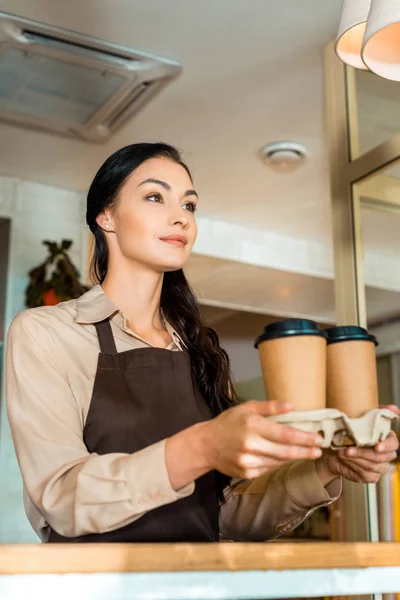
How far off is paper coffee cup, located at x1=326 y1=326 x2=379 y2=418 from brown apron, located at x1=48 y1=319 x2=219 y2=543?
13.6 inches

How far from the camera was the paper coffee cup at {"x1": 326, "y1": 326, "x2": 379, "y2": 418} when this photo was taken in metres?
0.87

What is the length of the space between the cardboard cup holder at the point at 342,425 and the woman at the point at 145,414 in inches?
1.0

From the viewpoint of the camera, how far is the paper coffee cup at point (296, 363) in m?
0.83

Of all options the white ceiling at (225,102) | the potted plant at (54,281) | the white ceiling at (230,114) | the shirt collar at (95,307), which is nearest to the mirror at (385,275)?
the white ceiling at (230,114)

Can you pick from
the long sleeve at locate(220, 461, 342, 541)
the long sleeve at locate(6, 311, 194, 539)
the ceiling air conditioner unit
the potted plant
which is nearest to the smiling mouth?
the long sleeve at locate(6, 311, 194, 539)

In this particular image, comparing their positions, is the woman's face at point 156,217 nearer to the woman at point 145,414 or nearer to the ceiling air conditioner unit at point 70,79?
the woman at point 145,414

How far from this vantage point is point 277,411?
79 centimetres

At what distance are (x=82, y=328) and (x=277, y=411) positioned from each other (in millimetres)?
503

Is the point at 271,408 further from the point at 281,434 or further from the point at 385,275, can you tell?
the point at 385,275

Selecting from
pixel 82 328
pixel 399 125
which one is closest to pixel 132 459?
pixel 82 328

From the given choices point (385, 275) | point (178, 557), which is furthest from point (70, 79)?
point (178, 557)

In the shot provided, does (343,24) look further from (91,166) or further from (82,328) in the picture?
(91,166)

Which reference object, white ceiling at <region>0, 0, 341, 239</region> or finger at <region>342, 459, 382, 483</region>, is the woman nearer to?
finger at <region>342, 459, 382, 483</region>

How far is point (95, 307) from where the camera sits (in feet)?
4.09
